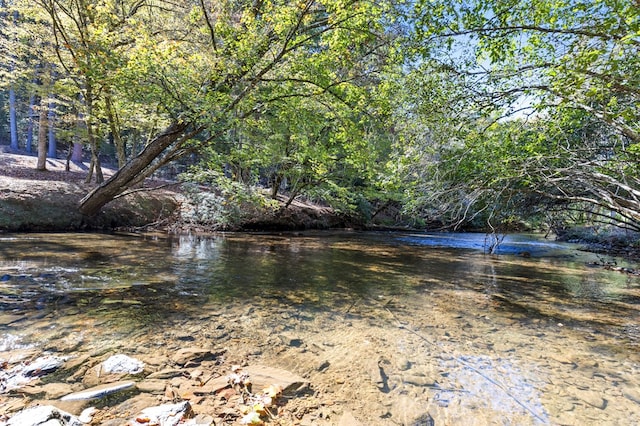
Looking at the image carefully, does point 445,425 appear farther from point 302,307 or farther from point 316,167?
point 316,167

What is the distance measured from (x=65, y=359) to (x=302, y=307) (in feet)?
9.49

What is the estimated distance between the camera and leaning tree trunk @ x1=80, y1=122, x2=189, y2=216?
33.6 ft

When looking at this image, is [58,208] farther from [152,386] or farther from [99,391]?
[152,386]

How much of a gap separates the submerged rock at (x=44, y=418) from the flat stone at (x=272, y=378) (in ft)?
3.97

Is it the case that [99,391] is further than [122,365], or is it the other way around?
[122,365]

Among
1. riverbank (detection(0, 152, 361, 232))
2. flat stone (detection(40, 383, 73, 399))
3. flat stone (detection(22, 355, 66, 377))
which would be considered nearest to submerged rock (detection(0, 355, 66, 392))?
flat stone (detection(22, 355, 66, 377))

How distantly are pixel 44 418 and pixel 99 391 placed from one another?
1.83ft

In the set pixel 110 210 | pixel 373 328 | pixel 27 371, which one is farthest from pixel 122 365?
pixel 110 210

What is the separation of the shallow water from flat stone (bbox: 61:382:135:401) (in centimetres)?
68

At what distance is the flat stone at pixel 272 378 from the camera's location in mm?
2691

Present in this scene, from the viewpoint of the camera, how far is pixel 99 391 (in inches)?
95.3

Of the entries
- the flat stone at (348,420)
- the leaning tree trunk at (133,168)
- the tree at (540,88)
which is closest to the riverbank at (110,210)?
the leaning tree trunk at (133,168)

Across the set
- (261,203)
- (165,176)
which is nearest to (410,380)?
(261,203)

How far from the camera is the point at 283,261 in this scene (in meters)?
8.97
